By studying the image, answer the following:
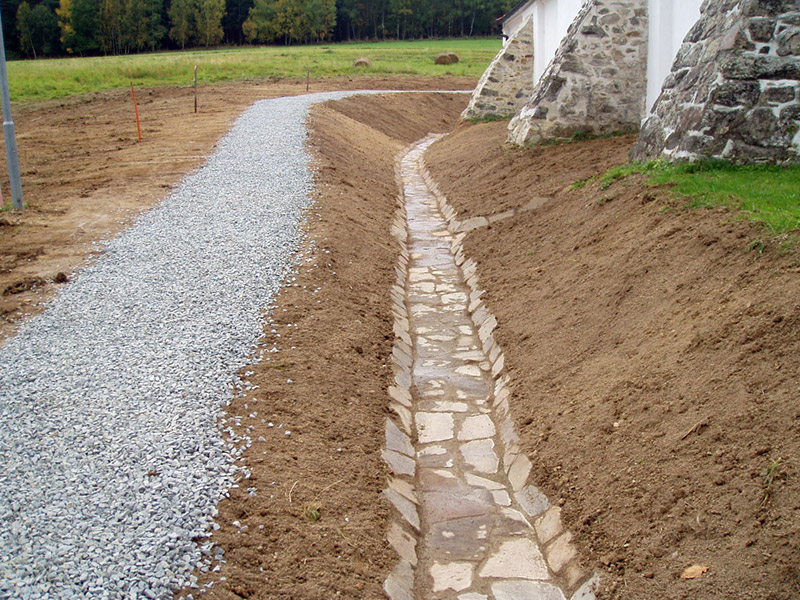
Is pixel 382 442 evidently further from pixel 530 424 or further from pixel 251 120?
pixel 251 120

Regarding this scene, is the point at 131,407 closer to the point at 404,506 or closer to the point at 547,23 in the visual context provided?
the point at 404,506

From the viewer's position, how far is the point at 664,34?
1299 cm

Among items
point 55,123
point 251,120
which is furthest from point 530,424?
point 55,123

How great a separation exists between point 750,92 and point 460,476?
6389 mm

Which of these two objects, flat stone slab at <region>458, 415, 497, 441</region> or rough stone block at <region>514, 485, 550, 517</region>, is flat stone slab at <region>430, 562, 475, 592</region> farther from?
flat stone slab at <region>458, 415, 497, 441</region>

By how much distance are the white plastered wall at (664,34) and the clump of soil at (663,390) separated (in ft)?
12.9

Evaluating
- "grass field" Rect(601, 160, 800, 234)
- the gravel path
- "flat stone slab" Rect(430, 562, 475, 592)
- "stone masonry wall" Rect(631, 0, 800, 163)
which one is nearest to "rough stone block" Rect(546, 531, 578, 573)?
"flat stone slab" Rect(430, 562, 475, 592)

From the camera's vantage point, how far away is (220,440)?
18.0ft

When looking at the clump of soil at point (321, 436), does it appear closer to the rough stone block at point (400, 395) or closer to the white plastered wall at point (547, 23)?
the rough stone block at point (400, 395)

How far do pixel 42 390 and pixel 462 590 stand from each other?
12.6 ft

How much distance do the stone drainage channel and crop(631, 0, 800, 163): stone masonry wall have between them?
3.71 metres

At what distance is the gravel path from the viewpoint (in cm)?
414

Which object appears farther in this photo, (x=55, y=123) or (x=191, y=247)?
(x=55, y=123)

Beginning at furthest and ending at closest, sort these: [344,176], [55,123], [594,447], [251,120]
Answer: [55,123]
[251,120]
[344,176]
[594,447]
